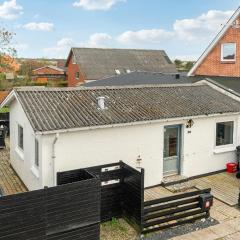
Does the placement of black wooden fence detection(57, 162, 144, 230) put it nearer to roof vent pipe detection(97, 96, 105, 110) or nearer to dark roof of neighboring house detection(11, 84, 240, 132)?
dark roof of neighboring house detection(11, 84, 240, 132)

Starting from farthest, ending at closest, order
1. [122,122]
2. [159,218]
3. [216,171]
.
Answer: [216,171] < [122,122] < [159,218]

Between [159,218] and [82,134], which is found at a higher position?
[82,134]

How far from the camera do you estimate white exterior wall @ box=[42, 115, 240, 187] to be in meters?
12.2

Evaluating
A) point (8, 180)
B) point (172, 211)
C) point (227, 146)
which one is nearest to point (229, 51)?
point (227, 146)

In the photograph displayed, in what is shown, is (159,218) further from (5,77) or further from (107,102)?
(5,77)

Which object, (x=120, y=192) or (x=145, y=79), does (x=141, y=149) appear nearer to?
(x=120, y=192)

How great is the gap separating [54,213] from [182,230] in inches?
161

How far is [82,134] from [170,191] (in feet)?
13.8

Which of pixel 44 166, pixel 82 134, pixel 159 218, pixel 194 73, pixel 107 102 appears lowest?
pixel 159 218

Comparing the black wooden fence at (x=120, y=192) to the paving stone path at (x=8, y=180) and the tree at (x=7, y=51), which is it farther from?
the tree at (x=7, y=51)

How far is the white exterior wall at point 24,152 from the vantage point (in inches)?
518

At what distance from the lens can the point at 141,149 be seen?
1373 cm

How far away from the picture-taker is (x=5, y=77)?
42.7 meters

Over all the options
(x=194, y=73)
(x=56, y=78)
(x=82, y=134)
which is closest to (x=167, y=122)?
(x=82, y=134)
